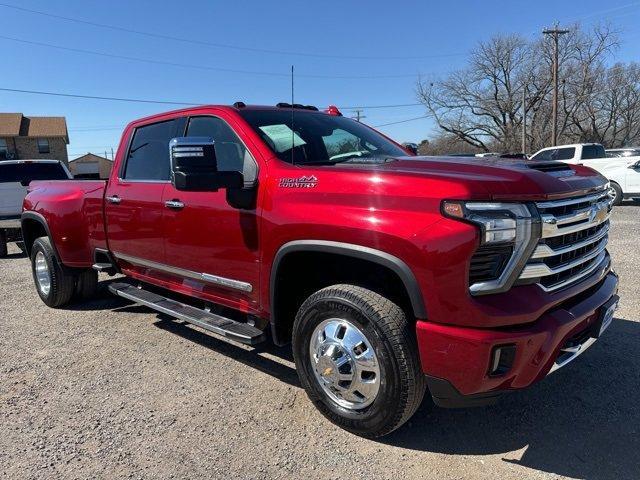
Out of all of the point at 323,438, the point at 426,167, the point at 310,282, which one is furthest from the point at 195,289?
the point at 426,167

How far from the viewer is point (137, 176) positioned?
4648 mm

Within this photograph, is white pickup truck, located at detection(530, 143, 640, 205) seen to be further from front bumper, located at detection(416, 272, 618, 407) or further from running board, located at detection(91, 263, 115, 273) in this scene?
front bumper, located at detection(416, 272, 618, 407)

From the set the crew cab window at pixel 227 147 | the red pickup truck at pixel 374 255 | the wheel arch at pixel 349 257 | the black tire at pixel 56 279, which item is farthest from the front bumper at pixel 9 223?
the wheel arch at pixel 349 257

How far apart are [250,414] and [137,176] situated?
8.12 ft

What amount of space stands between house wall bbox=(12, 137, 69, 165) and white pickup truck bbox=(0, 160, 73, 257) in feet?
→ 132

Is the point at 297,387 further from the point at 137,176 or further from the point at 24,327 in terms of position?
the point at 24,327

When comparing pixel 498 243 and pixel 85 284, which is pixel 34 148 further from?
pixel 498 243

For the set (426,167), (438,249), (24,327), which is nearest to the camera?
(438,249)

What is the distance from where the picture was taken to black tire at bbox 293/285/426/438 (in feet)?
8.73

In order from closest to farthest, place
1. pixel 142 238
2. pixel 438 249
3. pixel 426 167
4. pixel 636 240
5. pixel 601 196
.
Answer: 1. pixel 438 249
2. pixel 426 167
3. pixel 601 196
4. pixel 142 238
5. pixel 636 240

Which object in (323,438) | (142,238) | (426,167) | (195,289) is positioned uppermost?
(426,167)

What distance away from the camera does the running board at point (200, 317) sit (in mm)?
3436

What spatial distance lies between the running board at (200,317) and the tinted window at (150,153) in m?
1.04

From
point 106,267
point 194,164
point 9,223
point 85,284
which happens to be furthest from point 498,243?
point 9,223
